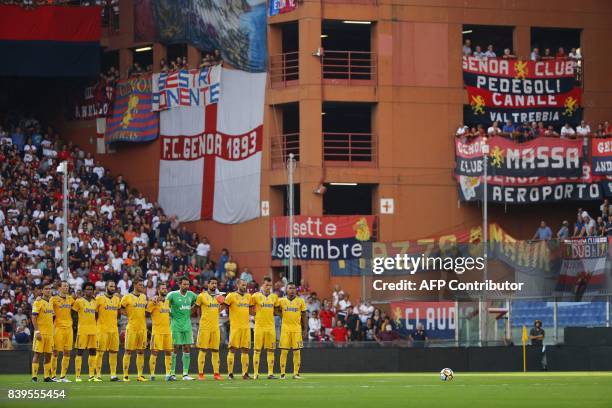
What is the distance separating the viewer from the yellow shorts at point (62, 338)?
3731 cm

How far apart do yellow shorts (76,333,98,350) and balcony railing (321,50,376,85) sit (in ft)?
75.8

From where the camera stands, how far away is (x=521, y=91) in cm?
5988

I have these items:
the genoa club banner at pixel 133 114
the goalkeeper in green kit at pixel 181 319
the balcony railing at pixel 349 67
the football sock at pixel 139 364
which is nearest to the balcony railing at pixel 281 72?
the balcony railing at pixel 349 67

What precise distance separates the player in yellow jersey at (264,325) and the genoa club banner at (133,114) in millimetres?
26686

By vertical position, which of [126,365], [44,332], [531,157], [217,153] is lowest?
[126,365]

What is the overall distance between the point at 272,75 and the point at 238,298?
2242 centimetres

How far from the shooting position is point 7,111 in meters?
67.7

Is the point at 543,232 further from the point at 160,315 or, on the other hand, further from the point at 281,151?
the point at 160,315

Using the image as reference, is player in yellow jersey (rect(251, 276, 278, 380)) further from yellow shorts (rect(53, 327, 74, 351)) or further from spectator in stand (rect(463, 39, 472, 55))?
spectator in stand (rect(463, 39, 472, 55))

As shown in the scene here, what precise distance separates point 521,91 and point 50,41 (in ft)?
65.5

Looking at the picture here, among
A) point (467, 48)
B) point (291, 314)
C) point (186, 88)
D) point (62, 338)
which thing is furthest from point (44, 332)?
point (467, 48)

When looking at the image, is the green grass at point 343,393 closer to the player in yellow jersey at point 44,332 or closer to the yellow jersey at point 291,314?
the player in yellow jersey at point 44,332

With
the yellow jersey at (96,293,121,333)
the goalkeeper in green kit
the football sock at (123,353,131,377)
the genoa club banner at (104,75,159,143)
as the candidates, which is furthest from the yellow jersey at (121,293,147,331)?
the genoa club banner at (104,75,159,143)

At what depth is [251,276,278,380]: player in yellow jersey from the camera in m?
37.7
